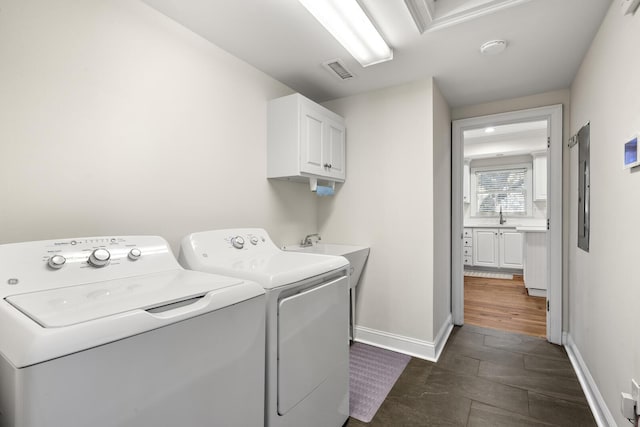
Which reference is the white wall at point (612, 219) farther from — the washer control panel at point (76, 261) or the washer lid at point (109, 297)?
the washer control panel at point (76, 261)

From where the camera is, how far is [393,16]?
1.75 m

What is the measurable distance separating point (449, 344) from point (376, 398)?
43.3 inches

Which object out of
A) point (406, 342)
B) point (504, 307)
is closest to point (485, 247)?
point (504, 307)

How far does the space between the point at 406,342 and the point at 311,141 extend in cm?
183

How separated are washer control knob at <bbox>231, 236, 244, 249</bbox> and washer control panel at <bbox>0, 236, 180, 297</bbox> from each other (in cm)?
38

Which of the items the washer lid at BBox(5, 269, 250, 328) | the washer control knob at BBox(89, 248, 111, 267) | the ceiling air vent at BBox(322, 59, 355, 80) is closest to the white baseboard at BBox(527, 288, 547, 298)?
the ceiling air vent at BBox(322, 59, 355, 80)

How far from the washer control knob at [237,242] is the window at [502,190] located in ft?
18.4

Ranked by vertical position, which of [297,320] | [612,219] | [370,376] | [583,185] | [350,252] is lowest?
[370,376]

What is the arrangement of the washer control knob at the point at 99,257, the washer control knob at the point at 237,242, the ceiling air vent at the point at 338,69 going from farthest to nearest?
the ceiling air vent at the point at 338,69 → the washer control knob at the point at 237,242 → the washer control knob at the point at 99,257

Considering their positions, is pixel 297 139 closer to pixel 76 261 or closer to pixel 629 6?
pixel 76 261

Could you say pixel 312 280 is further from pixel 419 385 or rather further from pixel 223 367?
pixel 419 385

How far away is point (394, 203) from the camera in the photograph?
2648mm

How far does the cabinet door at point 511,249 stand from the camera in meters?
Answer: 5.38

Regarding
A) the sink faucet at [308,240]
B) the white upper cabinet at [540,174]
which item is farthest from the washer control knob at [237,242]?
the white upper cabinet at [540,174]
